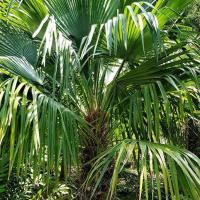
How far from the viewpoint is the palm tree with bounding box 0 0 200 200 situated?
2.29m

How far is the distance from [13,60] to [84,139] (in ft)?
2.27

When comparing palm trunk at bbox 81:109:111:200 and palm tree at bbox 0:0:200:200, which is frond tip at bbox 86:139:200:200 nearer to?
palm tree at bbox 0:0:200:200

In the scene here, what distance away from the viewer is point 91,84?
285cm

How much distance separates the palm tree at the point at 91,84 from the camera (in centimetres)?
229

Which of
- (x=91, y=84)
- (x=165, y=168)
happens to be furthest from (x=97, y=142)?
(x=165, y=168)

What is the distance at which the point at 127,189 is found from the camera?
5.78 metres

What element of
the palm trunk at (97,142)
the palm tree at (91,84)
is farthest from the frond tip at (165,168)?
the palm trunk at (97,142)

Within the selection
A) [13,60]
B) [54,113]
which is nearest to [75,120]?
[54,113]

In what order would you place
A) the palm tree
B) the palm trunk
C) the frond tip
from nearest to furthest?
→ the frond tip
the palm tree
the palm trunk

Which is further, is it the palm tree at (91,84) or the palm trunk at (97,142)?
the palm trunk at (97,142)

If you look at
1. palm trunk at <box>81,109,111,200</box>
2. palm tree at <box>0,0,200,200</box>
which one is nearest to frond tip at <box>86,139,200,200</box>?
palm tree at <box>0,0,200,200</box>

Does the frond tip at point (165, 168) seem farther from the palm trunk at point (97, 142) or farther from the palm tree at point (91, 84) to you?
Result: the palm trunk at point (97, 142)

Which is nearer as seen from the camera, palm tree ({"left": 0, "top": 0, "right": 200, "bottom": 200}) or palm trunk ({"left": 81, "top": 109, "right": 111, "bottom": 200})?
palm tree ({"left": 0, "top": 0, "right": 200, "bottom": 200})

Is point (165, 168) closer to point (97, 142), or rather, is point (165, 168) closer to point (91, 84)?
point (97, 142)
